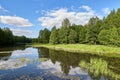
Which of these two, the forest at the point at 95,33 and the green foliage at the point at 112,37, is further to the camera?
the forest at the point at 95,33

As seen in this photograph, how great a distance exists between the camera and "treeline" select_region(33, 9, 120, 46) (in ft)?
174

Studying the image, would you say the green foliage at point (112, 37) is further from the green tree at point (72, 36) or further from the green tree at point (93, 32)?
the green tree at point (72, 36)

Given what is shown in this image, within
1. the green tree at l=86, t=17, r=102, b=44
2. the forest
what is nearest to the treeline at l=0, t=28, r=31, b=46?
the forest

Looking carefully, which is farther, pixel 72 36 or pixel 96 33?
pixel 72 36

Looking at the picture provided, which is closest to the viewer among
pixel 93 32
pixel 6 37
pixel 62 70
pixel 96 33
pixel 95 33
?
pixel 62 70

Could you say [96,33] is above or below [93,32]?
below

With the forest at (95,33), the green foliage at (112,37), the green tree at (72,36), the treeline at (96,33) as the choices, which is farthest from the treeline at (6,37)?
the green foliage at (112,37)

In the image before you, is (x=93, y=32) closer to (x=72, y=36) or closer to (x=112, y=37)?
(x=72, y=36)

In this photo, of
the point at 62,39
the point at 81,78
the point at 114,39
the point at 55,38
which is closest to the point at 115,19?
the point at 114,39

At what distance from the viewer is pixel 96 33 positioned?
70.9 m

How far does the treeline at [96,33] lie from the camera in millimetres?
53094

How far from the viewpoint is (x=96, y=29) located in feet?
231

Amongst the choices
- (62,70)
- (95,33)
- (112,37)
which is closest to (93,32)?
(95,33)

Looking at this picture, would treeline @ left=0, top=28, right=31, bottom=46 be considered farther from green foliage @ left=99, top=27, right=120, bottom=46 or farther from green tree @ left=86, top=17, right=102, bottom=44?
green foliage @ left=99, top=27, right=120, bottom=46
